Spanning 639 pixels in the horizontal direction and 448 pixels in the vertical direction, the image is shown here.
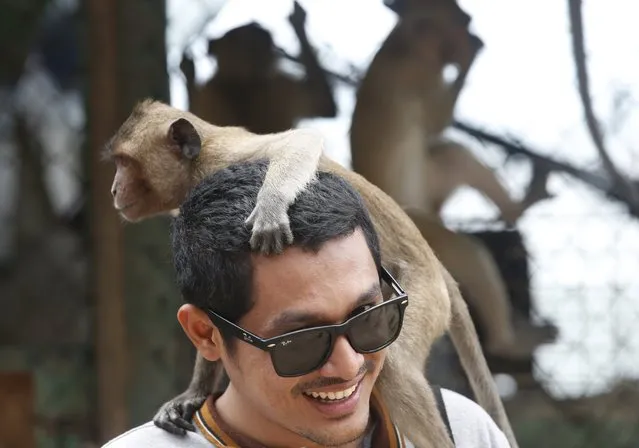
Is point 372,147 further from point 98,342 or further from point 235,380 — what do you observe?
point 235,380

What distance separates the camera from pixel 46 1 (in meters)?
4.39

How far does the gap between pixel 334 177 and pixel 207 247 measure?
0.27 metres

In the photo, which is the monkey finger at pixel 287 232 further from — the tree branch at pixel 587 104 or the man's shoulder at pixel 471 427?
the tree branch at pixel 587 104

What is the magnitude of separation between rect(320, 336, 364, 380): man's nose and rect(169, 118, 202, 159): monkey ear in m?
1.07

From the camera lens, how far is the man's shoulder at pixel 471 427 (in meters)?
1.84

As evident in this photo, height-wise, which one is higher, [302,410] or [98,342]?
[302,410]

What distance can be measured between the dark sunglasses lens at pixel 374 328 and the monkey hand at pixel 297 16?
2.46 m

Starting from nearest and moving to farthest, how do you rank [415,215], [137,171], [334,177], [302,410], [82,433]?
[302,410] < [334,177] < [137,171] < [415,215] < [82,433]

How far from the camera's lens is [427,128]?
13.7ft

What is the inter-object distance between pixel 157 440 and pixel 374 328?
0.50 metres

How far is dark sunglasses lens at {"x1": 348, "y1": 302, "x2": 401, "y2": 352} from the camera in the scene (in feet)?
4.98

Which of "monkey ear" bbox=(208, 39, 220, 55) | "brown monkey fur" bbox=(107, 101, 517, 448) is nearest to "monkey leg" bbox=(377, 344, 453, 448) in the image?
"brown monkey fur" bbox=(107, 101, 517, 448)

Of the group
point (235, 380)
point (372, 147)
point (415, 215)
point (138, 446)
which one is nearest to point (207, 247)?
point (235, 380)

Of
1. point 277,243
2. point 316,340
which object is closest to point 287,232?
point 277,243
